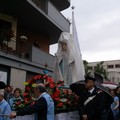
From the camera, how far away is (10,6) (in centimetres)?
1800

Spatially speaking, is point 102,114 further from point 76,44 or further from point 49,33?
point 49,33

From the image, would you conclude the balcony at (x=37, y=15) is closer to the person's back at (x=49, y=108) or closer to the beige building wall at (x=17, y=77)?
the beige building wall at (x=17, y=77)

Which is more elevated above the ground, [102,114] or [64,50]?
[64,50]

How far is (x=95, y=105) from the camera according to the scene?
6.18 m

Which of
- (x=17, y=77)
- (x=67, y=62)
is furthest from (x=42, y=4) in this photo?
(x=67, y=62)

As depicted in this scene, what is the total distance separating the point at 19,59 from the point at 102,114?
37.2ft

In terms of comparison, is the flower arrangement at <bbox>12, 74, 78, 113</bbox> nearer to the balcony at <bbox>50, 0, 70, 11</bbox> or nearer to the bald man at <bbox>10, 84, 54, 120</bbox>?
the bald man at <bbox>10, 84, 54, 120</bbox>

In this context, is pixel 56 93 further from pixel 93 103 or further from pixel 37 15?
pixel 37 15

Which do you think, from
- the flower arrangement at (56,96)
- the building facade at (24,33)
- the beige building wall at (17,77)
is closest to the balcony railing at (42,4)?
the building facade at (24,33)

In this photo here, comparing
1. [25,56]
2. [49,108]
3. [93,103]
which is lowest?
[49,108]

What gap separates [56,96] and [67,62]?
155 cm

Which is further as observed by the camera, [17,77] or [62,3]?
[62,3]

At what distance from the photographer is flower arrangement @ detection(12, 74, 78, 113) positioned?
20.8 ft

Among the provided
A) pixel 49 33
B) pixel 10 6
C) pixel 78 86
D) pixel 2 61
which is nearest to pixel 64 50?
pixel 78 86
